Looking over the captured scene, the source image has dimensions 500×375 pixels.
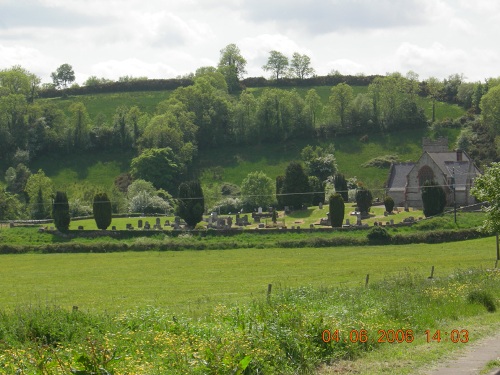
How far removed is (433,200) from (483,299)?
157 feet

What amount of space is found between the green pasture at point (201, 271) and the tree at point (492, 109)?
181ft

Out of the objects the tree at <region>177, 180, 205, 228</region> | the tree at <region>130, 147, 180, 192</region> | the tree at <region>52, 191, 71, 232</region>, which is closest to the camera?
the tree at <region>52, 191, 71, 232</region>

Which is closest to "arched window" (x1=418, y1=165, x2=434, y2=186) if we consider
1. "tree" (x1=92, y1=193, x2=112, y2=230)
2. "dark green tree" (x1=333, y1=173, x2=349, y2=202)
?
"dark green tree" (x1=333, y1=173, x2=349, y2=202)

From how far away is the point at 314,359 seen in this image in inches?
569

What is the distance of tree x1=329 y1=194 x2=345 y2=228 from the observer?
6325 centimetres

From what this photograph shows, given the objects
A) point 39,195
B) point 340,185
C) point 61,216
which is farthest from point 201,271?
point 39,195

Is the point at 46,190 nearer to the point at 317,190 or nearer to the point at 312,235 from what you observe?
the point at 317,190

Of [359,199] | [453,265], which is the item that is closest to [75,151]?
[359,199]

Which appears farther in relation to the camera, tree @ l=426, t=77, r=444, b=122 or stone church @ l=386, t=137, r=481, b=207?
tree @ l=426, t=77, r=444, b=122

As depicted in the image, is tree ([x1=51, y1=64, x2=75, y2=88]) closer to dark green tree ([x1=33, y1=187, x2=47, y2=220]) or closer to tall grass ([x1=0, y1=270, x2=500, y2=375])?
dark green tree ([x1=33, y1=187, x2=47, y2=220])

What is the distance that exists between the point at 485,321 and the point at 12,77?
125026mm

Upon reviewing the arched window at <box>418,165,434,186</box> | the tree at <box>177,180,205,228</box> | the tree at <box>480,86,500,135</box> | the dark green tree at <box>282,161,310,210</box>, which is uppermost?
the tree at <box>480,86,500,135</box>

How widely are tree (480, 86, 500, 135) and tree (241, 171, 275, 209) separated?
39.0 meters
